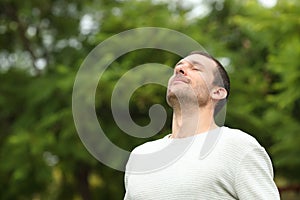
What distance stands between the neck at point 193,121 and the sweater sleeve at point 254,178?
0.65ft

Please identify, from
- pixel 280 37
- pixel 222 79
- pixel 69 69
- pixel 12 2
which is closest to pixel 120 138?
pixel 69 69

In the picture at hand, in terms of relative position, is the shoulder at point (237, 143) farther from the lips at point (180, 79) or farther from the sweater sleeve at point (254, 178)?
the lips at point (180, 79)

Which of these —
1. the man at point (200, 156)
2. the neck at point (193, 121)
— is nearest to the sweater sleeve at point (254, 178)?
the man at point (200, 156)

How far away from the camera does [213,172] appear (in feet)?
5.48

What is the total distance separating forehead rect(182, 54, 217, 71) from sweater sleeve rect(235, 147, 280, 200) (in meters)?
0.36

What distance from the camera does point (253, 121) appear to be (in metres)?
7.41

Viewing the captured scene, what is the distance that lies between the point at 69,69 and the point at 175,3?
2.21 meters

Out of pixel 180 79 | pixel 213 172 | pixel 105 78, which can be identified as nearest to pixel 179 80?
pixel 180 79

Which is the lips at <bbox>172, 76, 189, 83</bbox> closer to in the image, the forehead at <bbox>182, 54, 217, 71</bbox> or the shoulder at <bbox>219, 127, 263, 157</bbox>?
the forehead at <bbox>182, 54, 217, 71</bbox>

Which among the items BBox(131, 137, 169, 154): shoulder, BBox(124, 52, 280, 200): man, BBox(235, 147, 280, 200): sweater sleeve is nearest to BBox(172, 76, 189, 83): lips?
BBox(124, 52, 280, 200): man

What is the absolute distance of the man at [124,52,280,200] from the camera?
1659mm

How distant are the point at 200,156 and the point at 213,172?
74 mm

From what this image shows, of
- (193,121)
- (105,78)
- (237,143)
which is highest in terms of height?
(105,78)

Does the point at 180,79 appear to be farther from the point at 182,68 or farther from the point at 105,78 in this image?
the point at 105,78
